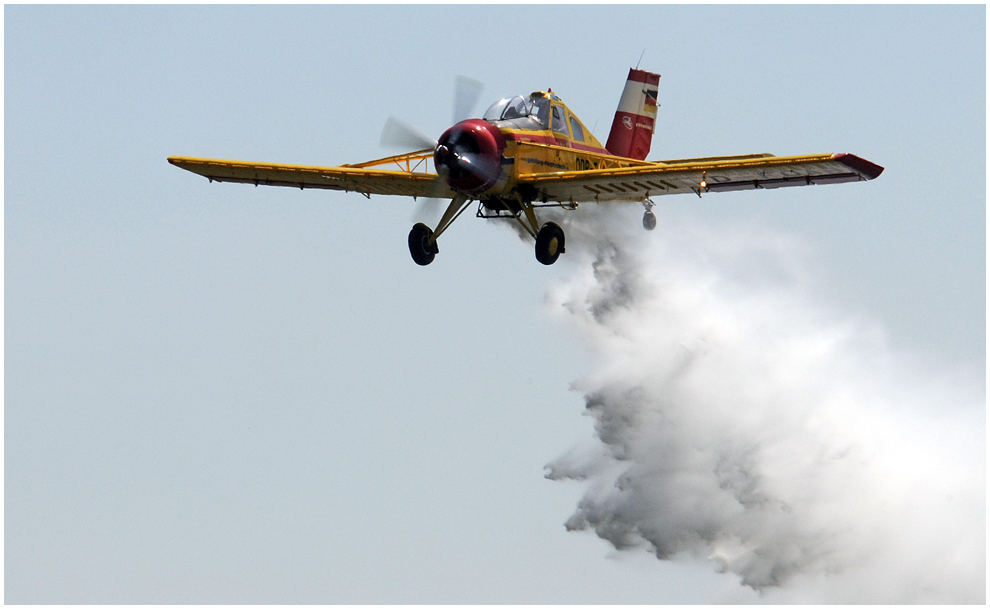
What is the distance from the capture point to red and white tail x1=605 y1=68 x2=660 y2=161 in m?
35.8

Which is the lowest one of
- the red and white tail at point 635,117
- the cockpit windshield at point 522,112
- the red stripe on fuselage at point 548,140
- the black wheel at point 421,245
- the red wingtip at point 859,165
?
the black wheel at point 421,245

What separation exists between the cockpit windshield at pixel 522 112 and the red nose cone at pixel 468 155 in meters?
0.89

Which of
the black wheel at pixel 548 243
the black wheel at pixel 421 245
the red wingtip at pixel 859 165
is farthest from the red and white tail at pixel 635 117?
the red wingtip at pixel 859 165

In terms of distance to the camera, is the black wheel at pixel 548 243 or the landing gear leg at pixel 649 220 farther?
the landing gear leg at pixel 649 220

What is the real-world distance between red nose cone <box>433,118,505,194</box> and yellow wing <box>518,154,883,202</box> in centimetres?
107

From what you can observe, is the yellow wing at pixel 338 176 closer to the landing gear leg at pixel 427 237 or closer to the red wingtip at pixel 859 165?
the landing gear leg at pixel 427 237

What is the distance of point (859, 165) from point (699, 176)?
3514 millimetres

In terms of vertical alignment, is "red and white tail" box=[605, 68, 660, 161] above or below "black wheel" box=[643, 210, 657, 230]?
above

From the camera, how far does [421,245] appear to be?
3145 cm

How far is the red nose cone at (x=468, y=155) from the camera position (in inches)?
1150

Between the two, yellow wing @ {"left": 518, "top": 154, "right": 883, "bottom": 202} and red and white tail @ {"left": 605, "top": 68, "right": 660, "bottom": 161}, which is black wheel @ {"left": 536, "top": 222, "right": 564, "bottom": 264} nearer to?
yellow wing @ {"left": 518, "top": 154, "right": 883, "bottom": 202}

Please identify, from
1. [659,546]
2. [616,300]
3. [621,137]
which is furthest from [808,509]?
[621,137]

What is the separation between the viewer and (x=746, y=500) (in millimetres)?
38188

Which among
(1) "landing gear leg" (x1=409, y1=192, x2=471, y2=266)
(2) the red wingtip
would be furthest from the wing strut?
(2) the red wingtip
